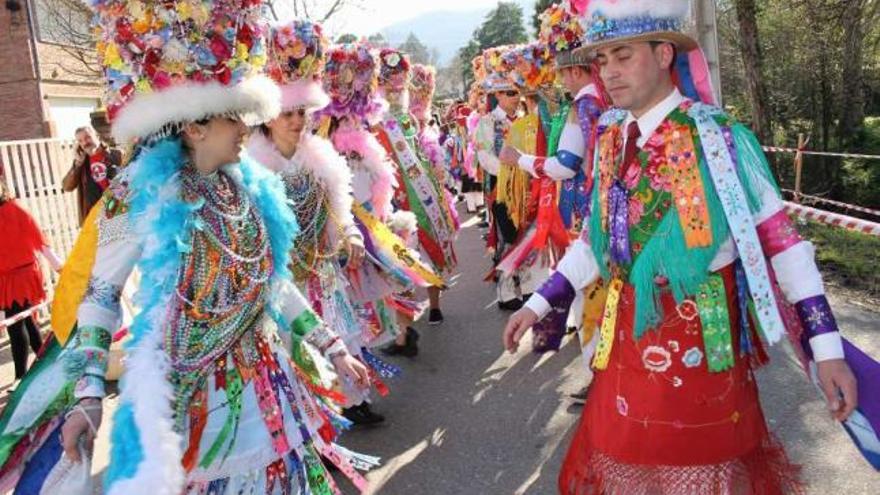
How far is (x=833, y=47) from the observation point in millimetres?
16422

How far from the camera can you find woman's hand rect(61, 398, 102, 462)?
2.07 meters

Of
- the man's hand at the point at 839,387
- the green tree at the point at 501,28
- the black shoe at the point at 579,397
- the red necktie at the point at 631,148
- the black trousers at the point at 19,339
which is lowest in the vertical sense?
the black shoe at the point at 579,397

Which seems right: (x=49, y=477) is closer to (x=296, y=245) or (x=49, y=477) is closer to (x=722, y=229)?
(x=296, y=245)

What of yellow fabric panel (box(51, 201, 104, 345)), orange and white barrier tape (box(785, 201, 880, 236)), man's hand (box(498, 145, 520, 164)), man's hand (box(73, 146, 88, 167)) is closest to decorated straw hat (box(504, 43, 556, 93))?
man's hand (box(498, 145, 520, 164))

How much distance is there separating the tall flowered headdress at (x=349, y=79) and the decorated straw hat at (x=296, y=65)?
40.2 inches

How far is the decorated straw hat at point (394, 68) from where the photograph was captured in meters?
6.51

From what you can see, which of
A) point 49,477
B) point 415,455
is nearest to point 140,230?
point 49,477

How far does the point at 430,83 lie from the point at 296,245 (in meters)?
5.67

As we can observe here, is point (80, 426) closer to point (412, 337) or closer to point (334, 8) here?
point (412, 337)

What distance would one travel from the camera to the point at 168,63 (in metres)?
2.31

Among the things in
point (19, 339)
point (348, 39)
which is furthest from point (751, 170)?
point (19, 339)

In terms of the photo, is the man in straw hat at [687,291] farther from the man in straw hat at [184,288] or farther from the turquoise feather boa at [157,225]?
the turquoise feather boa at [157,225]

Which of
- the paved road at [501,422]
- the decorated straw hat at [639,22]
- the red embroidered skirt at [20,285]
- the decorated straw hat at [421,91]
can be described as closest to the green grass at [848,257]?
the paved road at [501,422]

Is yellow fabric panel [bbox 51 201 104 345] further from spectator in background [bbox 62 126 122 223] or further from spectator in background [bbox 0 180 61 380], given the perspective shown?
spectator in background [bbox 62 126 122 223]
